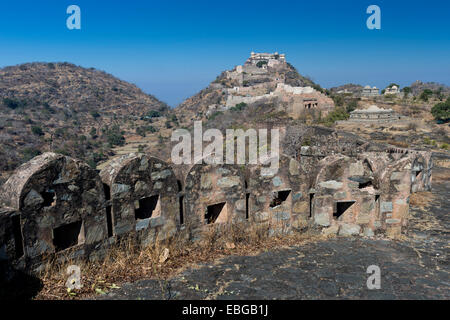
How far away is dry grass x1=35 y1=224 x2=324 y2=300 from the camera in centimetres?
391

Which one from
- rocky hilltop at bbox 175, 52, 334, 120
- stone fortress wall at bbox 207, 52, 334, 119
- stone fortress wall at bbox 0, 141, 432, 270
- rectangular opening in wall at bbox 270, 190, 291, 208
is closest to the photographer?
stone fortress wall at bbox 0, 141, 432, 270

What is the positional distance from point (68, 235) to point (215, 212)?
2.24m

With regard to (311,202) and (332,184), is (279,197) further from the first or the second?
(332,184)

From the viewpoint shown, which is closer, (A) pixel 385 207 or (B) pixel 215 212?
(B) pixel 215 212

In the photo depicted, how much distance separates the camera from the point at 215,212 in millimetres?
5816

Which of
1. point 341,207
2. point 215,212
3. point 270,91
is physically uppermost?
point 270,91

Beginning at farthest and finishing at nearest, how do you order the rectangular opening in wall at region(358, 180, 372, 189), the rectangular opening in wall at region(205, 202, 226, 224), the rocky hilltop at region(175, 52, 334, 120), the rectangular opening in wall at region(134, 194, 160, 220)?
the rocky hilltop at region(175, 52, 334, 120), the rectangular opening in wall at region(358, 180, 372, 189), the rectangular opening in wall at region(205, 202, 226, 224), the rectangular opening in wall at region(134, 194, 160, 220)

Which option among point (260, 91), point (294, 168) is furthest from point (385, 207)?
point (260, 91)

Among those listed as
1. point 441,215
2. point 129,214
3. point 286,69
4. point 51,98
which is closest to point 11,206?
point 129,214

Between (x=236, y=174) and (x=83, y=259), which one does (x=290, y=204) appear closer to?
(x=236, y=174)

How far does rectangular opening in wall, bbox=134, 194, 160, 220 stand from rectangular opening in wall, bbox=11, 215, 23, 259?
1.59m

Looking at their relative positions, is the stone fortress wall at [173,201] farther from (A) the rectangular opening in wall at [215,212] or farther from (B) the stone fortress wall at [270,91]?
(B) the stone fortress wall at [270,91]

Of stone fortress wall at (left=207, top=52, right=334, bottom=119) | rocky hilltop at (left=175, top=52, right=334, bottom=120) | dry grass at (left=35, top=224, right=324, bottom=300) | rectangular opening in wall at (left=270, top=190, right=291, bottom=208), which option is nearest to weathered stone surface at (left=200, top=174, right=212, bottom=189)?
dry grass at (left=35, top=224, right=324, bottom=300)

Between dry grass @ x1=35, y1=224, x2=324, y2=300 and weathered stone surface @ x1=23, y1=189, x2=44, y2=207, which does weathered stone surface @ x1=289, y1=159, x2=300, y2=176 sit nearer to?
dry grass @ x1=35, y1=224, x2=324, y2=300
